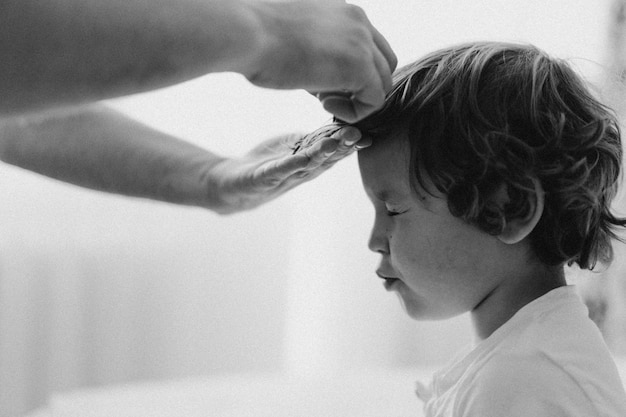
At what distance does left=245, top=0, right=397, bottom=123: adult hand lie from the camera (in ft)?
2.44

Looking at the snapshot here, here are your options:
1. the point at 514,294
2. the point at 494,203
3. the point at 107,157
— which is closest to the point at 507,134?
the point at 494,203

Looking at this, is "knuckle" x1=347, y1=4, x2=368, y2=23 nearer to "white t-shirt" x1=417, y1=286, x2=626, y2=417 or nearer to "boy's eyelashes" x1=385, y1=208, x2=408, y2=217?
"boy's eyelashes" x1=385, y1=208, x2=408, y2=217

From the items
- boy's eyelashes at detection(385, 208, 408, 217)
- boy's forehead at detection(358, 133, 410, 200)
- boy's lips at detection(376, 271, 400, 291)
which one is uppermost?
boy's forehead at detection(358, 133, 410, 200)

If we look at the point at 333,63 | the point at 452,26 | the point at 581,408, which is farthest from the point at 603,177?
the point at 452,26

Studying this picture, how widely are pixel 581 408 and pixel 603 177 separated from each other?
0.98 feet

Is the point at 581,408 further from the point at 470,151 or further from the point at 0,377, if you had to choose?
the point at 0,377

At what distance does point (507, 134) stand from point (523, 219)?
10 cm

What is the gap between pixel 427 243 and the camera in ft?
3.06

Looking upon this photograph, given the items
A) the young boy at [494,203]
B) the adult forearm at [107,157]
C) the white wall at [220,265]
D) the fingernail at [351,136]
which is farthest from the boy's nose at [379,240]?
the white wall at [220,265]

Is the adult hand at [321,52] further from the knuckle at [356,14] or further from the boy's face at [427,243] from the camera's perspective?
the boy's face at [427,243]

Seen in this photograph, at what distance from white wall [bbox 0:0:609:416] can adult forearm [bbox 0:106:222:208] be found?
876mm

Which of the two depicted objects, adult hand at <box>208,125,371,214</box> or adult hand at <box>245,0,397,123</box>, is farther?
adult hand at <box>208,125,371,214</box>

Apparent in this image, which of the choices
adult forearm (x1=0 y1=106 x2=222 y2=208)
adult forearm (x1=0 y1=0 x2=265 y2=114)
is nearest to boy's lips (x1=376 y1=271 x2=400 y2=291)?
adult forearm (x1=0 y1=106 x2=222 y2=208)

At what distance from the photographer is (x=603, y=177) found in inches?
37.8
